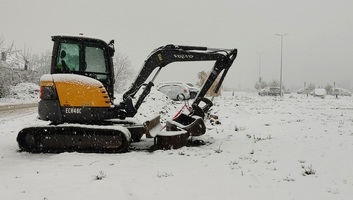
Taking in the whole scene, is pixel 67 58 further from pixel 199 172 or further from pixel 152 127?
pixel 199 172

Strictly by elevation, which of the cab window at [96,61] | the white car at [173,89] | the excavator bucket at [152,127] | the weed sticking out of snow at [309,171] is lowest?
the weed sticking out of snow at [309,171]

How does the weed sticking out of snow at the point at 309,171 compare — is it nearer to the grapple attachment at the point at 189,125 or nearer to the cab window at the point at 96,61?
the grapple attachment at the point at 189,125

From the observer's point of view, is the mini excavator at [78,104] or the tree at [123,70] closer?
the mini excavator at [78,104]

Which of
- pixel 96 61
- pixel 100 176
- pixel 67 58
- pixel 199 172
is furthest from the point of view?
pixel 96 61

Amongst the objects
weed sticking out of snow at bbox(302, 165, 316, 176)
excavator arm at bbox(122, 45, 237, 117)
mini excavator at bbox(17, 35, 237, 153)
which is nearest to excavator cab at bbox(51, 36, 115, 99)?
mini excavator at bbox(17, 35, 237, 153)

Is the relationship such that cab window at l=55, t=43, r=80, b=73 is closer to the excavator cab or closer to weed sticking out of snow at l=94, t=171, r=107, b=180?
the excavator cab

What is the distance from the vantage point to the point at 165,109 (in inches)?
747

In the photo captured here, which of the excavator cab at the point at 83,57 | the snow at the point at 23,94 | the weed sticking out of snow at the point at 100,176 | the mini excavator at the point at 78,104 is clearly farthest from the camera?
the snow at the point at 23,94

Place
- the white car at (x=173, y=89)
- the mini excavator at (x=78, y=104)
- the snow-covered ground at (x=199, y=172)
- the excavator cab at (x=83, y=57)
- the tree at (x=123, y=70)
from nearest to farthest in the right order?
the snow-covered ground at (x=199, y=172)
the mini excavator at (x=78, y=104)
the excavator cab at (x=83, y=57)
the white car at (x=173, y=89)
the tree at (x=123, y=70)

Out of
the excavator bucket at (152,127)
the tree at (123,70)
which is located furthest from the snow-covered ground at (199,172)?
the tree at (123,70)

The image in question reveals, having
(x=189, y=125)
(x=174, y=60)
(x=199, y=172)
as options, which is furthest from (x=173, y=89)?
(x=199, y=172)

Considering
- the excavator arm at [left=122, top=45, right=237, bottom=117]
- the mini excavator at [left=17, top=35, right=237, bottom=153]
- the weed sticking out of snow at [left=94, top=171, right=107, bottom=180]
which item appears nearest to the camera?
the weed sticking out of snow at [left=94, top=171, right=107, bottom=180]

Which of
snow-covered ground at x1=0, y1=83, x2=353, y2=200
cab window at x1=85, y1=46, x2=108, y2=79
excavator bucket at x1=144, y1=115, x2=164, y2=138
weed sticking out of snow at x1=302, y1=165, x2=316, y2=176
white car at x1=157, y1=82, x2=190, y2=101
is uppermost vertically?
cab window at x1=85, y1=46, x2=108, y2=79

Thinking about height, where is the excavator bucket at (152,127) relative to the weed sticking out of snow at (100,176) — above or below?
above
